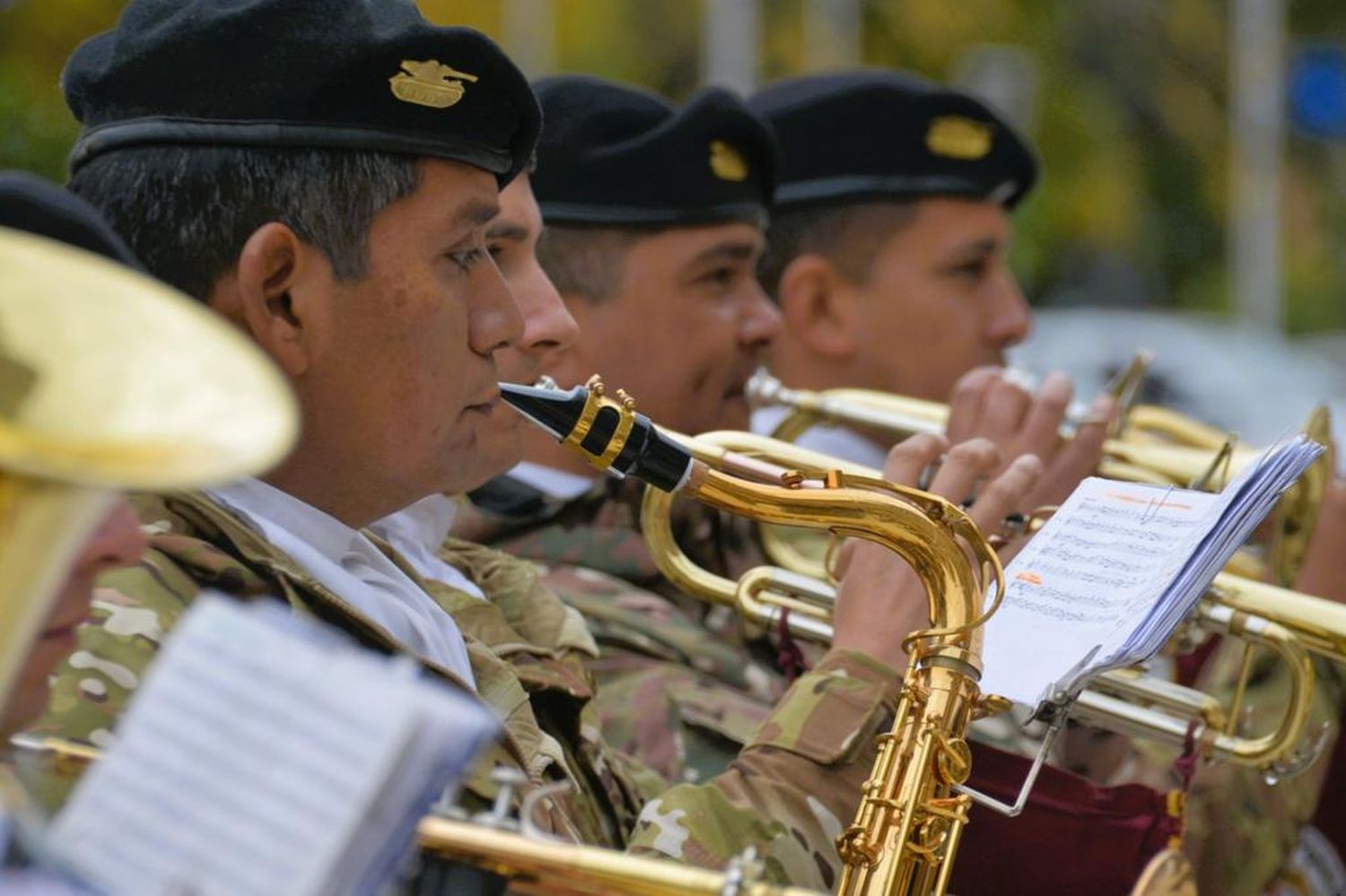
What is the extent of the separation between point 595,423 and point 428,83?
1.53ft

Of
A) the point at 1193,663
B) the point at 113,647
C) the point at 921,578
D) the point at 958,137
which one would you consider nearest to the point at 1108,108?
the point at 958,137

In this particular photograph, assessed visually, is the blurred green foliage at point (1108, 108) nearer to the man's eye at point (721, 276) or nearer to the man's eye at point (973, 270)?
the man's eye at point (973, 270)

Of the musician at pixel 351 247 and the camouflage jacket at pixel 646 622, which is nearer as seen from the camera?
the musician at pixel 351 247

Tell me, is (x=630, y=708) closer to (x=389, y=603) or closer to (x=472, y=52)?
(x=389, y=603)

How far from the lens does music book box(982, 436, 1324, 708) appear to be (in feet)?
7.66

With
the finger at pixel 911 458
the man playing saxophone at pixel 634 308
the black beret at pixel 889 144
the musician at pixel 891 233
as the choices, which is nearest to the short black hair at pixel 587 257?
the man playing saxophone at pixel 634 308

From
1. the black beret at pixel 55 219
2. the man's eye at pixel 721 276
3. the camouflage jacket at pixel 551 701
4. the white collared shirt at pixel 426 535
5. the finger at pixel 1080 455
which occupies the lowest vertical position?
the camouflage jacket at pixel 551 701

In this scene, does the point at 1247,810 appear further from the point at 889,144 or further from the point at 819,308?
the point at 889,144

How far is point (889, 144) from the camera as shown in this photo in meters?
4.99

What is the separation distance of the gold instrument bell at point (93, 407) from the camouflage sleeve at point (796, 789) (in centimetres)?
127

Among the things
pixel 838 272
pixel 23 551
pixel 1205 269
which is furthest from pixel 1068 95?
pixel 23 551

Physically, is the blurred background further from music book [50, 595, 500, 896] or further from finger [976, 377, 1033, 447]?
music book [50, 595, 500, 896]

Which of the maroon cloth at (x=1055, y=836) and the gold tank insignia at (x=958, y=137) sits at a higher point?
the gold tank insignia at (x=958, y=137)

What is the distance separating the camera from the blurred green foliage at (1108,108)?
61.7 ft
